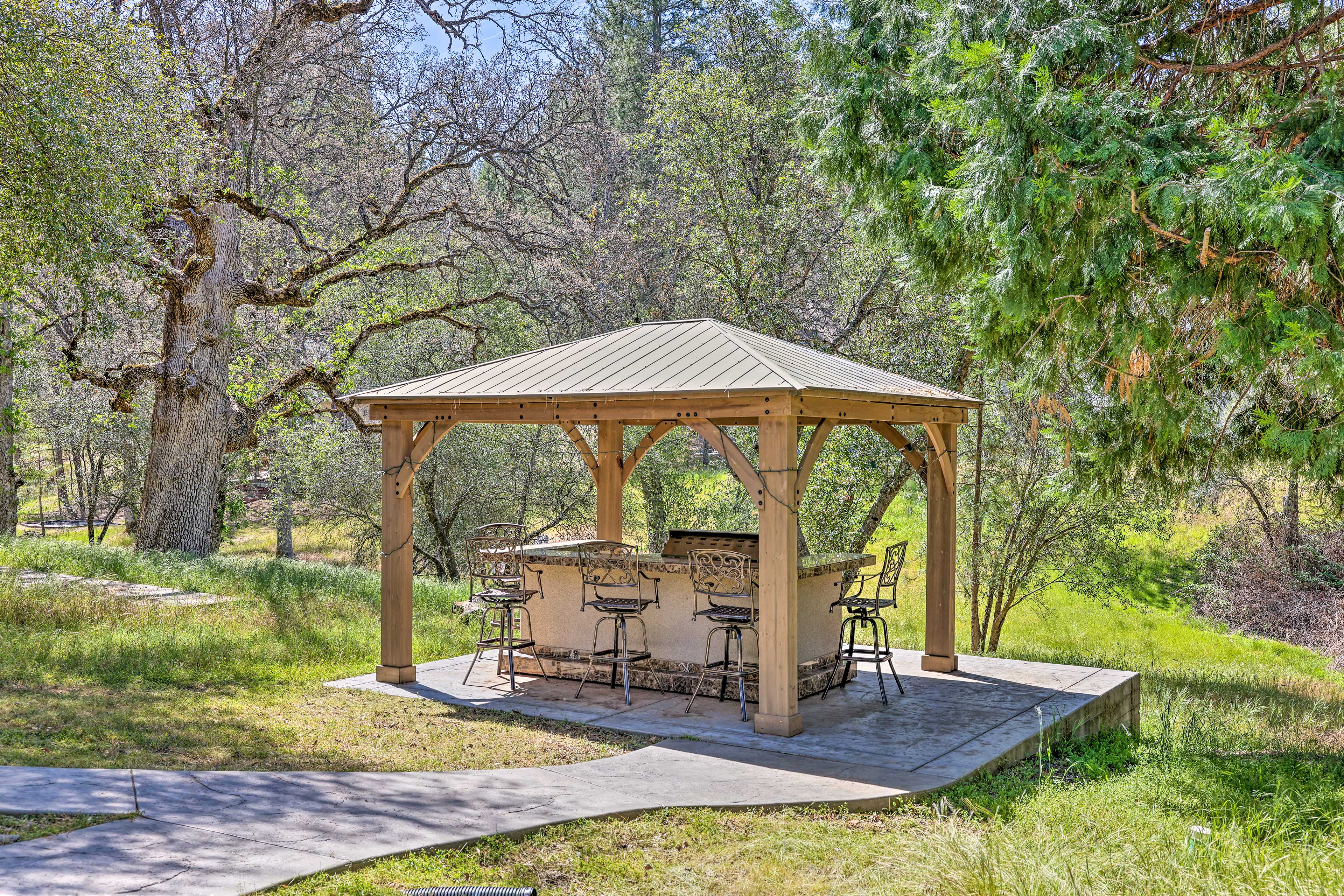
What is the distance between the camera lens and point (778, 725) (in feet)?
22.2

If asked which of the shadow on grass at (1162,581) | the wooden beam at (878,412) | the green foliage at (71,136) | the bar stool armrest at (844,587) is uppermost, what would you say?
the green foliage at (71,136)

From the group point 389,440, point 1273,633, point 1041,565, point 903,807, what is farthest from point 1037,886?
point 1273,633

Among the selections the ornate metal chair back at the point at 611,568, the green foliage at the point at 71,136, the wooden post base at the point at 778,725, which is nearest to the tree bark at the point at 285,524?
the green foliage at the point at 71,136

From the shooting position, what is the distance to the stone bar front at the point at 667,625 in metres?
7.93

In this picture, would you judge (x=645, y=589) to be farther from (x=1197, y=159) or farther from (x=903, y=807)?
(x=1197, y=159)

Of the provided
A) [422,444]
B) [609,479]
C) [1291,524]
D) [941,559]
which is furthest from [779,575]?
[1291,524]

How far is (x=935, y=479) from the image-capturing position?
346 inches

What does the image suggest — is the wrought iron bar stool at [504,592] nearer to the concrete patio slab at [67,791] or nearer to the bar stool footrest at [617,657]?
the bar stool footrest at [617,657]

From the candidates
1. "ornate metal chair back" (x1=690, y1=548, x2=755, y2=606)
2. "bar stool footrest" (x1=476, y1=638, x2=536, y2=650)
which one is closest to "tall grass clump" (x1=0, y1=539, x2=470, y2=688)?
"bar stool footrest" (x1=476, y1=638, x2=536, y2=650)

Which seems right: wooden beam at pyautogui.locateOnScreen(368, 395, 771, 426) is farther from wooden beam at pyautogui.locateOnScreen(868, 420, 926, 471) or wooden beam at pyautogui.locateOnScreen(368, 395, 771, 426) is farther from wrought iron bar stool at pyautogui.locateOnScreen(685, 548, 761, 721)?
wooden beam at pyautogui.locateOnScreen(868, 420, 926, 471)

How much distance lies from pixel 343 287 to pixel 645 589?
10.6 meters

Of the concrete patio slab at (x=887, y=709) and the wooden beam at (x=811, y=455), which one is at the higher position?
the wooden beam at (x=811, y=455)

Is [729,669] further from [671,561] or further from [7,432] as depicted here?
[7,432]

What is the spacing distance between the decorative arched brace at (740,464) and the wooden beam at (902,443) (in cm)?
197
